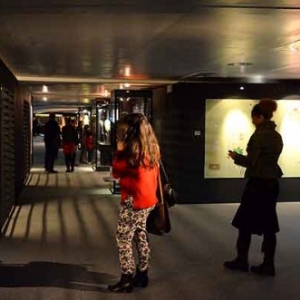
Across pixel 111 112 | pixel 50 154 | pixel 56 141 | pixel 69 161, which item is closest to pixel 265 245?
pixel 111 112

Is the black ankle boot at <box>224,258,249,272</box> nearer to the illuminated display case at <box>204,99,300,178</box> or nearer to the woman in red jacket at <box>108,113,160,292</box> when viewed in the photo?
the woman in red jacket at <box>108,113,160,292</box>

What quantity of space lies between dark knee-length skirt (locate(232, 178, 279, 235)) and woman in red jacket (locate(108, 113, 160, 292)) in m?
1.24

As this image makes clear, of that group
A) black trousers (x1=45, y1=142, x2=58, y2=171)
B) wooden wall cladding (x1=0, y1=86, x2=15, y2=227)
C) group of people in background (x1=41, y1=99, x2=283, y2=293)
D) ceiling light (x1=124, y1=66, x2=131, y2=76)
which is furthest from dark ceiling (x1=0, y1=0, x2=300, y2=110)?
black trousers (x1=45, y1=142, x2=58, y2=171)

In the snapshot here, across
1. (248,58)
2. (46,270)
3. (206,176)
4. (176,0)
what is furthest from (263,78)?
(176,0)

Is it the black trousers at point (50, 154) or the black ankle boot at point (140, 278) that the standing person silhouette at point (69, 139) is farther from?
the black ankle boot at point (140, 278)

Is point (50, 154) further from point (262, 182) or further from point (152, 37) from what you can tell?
point (262, 182)

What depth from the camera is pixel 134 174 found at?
5.12 meters

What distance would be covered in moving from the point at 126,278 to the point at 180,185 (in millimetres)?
6224

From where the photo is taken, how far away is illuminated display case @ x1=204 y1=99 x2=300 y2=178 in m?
11.6

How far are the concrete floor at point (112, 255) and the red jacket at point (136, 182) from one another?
91 centimetres

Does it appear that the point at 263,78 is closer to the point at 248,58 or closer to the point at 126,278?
the point at 248,58

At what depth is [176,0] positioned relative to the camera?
4.12 m

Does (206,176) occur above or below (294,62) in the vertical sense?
below

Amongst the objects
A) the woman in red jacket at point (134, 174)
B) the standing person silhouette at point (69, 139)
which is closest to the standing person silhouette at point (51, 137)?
the standing person silhouette at point (69, 139)
